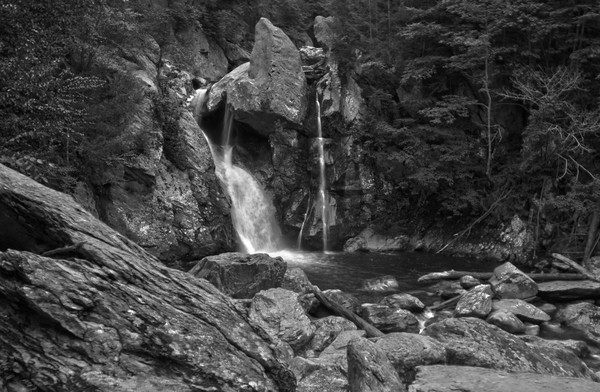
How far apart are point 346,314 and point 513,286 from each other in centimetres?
479

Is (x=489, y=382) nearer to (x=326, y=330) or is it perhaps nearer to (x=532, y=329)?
(x=326, y=330)

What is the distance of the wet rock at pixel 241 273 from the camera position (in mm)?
9695

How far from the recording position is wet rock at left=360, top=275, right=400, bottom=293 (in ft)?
39.7

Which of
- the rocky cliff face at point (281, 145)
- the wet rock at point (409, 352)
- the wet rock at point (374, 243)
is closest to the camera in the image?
the wet rock at point (409, 352)

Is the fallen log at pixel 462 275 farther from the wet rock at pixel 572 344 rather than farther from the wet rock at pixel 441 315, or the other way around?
the wet rock at pixel 572 344

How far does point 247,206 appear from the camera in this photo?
17.8 metres

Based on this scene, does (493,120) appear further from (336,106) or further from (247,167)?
(247,167)

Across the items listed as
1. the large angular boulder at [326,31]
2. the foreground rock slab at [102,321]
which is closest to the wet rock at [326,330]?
the foreground rock slab at [102,321]

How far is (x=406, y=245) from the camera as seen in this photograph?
59.0 feet

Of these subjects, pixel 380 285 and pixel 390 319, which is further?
pixel 380 285

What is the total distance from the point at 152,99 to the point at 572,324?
42.9 ft

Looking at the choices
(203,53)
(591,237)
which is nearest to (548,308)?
(591,237)

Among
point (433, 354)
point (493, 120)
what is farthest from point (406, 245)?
point (433, 354)

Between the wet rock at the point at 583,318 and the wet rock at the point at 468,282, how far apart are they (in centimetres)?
220
